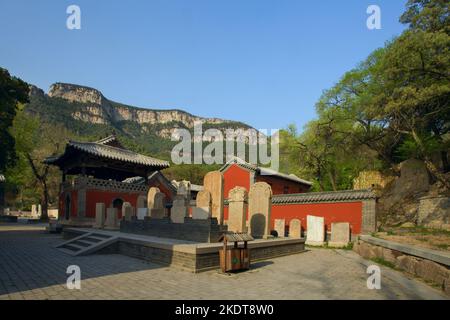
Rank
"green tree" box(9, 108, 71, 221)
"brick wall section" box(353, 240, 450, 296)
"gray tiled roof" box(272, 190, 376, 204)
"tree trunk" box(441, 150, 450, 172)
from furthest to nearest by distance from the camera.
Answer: "green tree" box(9, 108, 71, 221) → "tree trunk" box(441, 150, 450, 172) → "gray tiled roof" box(272, 190, 376, 204) → "brick wall section" box(353, 240, 450, 296)

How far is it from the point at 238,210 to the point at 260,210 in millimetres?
1658

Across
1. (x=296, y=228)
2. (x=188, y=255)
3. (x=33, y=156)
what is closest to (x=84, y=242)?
(x=188, y=255)

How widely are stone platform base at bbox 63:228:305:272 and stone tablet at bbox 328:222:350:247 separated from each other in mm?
3068

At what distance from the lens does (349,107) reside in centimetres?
2720

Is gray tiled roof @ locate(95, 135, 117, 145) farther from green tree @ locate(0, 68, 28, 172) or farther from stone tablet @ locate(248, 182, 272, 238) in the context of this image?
stone tablet @ locate(248, 182, 272, 238)

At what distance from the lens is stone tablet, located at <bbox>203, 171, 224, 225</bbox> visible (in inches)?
526

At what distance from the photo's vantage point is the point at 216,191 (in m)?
13.6

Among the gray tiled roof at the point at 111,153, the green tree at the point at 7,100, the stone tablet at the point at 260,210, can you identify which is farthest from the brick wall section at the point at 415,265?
the green tree at the point at 7,100

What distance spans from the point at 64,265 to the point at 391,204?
74.9 ft

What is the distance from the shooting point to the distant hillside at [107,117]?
100 meters

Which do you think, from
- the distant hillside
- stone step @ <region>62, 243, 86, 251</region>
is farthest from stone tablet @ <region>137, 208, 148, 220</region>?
the distant hillside

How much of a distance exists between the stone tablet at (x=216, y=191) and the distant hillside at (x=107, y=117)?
196 feet
